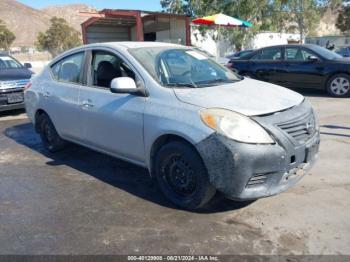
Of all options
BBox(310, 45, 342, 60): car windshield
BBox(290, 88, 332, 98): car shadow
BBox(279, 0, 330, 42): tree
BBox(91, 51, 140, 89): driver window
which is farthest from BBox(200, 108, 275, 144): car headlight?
BBox(279, 0, 330, 42): tree

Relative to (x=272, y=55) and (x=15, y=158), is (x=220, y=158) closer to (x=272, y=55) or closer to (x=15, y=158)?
(x=15, y=158)

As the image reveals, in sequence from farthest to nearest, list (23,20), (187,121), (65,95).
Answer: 1. (23,20)
2. (65,95)
3. (187,121)

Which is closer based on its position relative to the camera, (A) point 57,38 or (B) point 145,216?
(B) point 145,216

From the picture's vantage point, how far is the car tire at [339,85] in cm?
979

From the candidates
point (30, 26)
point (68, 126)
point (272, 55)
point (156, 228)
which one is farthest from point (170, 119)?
point (30, 26)

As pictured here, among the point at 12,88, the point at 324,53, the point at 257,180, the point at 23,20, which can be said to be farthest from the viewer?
the point at 23,20

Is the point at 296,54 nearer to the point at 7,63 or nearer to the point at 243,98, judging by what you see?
the point at 243,98

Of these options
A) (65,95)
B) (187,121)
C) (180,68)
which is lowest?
(187,121)

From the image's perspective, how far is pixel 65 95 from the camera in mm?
5230

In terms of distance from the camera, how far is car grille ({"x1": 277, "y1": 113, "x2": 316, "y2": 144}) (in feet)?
11.5

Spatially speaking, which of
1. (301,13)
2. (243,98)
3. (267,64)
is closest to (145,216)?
(243,98)

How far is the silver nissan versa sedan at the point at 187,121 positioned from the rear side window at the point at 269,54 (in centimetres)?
Answer: 649

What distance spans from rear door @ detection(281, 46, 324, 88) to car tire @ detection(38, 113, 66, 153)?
6.98 metres

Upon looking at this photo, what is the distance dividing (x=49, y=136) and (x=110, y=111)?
2022 mm
